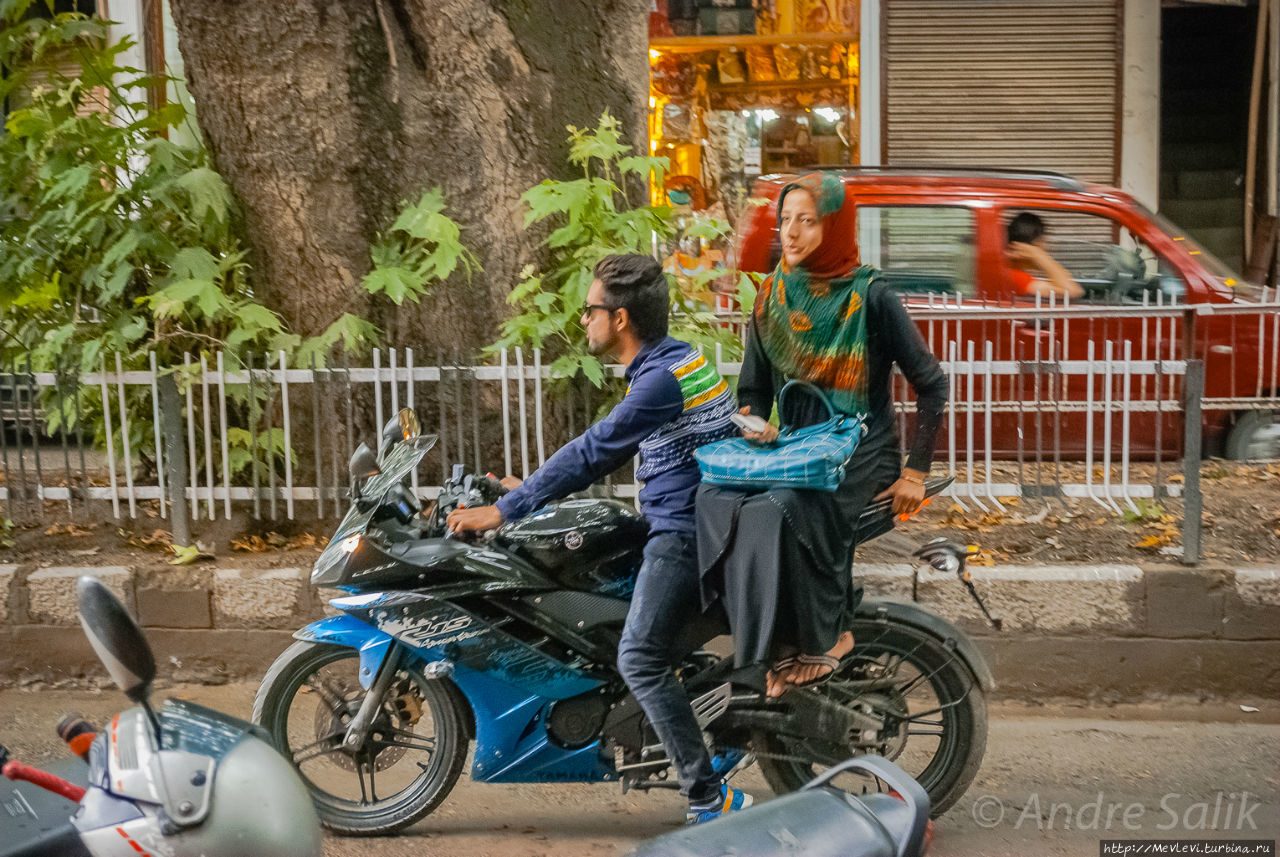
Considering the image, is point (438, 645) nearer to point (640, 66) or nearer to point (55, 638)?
point (55, 638)

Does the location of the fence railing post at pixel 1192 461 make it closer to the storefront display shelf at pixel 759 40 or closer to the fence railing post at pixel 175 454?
the fence railing post at pixel 175 454

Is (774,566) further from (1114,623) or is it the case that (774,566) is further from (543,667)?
(1114,623)

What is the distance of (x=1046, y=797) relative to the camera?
3.98 metres

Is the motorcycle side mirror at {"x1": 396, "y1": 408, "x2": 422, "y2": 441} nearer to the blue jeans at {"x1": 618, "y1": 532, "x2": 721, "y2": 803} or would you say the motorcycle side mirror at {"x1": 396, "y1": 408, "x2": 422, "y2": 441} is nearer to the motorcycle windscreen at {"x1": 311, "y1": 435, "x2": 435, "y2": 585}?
the motorcycle windscreen at {"x1": 311, "y1": 435, "x2": 435, "y2": 585}

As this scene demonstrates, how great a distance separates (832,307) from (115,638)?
7.41 ft

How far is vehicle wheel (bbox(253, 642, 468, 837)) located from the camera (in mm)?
3635

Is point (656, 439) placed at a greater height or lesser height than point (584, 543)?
greater

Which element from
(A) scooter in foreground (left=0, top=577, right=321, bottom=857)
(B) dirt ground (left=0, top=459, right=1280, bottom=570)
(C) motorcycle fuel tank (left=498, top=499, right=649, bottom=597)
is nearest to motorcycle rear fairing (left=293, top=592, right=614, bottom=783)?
(C) motorcycle fuel tank (left=498, top=499, right=649, bottom=597)

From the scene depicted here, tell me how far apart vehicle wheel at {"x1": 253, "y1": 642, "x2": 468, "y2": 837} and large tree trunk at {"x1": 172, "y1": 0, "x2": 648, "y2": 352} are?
2318mm

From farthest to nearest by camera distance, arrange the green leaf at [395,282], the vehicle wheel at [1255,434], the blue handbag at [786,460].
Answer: the vehicle wheel at [1255,434], the green leaf at [395,282], the blue handbag at [786,460]

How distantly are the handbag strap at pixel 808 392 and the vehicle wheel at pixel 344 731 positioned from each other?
1.30 m

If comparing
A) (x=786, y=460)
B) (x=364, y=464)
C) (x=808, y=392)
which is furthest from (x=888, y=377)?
(x=364, y=464)

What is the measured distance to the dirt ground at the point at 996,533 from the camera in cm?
522

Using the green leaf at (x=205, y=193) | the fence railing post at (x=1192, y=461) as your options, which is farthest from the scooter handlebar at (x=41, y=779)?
the fence railing post at (x=1192, y=461)
